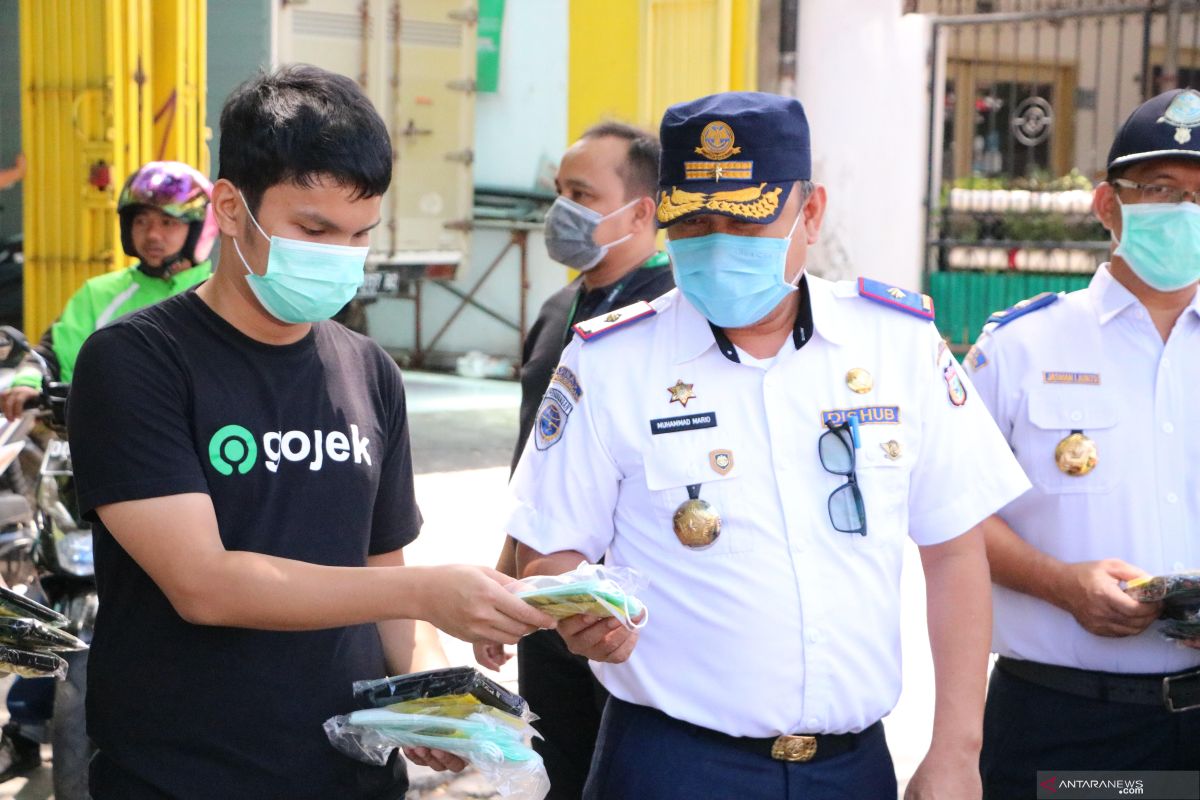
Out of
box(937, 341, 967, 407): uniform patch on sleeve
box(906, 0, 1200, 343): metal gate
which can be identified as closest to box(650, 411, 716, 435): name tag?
box(937, 341, 967, 407): uniform patch on sleeve

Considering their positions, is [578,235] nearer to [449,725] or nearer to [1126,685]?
[1126,685]

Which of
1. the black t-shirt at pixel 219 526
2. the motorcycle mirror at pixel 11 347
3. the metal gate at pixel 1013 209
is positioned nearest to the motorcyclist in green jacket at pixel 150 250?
the motorcycle mirror at pixel 11 347

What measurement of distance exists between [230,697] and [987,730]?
1.69 metres

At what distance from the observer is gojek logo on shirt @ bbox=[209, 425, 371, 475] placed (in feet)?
6.94

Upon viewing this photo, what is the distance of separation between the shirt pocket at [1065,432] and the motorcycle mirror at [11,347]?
285 centimetres

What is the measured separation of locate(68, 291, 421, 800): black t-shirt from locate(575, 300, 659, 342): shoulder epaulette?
431 millimetres

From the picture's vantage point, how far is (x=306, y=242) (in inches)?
87.7

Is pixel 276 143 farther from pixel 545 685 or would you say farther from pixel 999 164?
pixel 999 164

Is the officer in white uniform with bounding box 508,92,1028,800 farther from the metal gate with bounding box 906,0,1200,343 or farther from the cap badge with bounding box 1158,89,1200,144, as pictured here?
the metal gate with bounding box 906,0,1200,343

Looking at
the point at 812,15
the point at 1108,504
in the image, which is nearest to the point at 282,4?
the point at 812,15

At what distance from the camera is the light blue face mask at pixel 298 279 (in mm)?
2186

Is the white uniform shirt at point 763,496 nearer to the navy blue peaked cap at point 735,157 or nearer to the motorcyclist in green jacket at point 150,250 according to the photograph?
the navy blue peaked cap at point 735,157

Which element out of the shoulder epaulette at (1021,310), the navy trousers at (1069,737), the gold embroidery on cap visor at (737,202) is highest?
the gold embroidery on cap visor at (737,202)

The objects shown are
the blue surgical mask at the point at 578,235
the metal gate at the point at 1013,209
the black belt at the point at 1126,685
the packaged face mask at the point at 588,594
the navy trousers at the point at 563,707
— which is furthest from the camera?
the metal gate at the point at 1013,209
